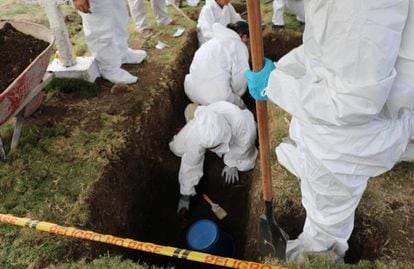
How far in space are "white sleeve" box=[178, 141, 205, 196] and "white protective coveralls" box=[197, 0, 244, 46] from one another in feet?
7.95

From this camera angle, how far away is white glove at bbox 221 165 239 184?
13.2ft

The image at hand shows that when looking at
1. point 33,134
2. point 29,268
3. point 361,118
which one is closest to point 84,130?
point 33,134

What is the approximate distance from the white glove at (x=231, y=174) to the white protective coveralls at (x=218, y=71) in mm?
867

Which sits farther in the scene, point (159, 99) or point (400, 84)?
point (159, 99)

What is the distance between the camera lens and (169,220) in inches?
164

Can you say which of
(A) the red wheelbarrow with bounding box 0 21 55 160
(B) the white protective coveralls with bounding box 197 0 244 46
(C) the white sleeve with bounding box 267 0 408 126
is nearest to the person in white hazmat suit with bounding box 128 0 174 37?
(B) the white protective coveralls with bounding box 197 0 244 46

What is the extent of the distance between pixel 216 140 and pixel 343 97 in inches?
75.8

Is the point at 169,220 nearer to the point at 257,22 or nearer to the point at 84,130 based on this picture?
the point at 84,130

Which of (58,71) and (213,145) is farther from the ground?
(58,71)

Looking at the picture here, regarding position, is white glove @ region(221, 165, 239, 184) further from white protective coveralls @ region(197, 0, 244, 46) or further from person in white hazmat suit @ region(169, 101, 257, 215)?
white protective coveralls @ region(197, 0, 244, 46)

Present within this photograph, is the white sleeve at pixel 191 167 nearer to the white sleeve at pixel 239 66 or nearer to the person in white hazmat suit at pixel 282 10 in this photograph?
the white sleeve at pixel 239 66

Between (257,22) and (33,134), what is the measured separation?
2657 millimetres

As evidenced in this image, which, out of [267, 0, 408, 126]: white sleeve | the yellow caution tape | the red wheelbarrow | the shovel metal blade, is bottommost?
the shovel metal blade

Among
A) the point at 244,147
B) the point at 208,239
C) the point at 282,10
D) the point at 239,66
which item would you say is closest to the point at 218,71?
the point at 239,66
